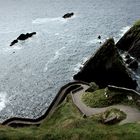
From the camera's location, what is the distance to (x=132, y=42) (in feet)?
368

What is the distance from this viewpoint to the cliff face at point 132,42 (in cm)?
10740

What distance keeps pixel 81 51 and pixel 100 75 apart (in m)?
28.1

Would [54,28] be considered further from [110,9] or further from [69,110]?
[69,110]

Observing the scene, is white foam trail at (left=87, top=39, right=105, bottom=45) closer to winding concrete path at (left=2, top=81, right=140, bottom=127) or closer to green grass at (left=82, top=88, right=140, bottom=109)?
winding concrete path at (left=2, top=81, right=140, bottom=127)

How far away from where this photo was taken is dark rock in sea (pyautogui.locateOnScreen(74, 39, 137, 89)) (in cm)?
9107

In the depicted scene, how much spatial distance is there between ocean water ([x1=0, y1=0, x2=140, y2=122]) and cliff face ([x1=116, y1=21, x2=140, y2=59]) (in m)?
10.7

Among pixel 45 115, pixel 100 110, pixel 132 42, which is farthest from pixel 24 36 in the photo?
pixel 100 110

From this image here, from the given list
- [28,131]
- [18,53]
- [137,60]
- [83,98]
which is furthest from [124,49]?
[28,131]

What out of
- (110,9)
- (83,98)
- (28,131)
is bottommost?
(110,9)

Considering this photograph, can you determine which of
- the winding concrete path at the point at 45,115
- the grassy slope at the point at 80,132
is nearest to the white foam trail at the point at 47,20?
the winding concrete path at the point at 45,115

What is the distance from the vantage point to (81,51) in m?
121

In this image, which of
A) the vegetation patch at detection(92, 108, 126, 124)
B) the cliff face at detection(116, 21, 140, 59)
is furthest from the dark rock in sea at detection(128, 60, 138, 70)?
the vegetation patch at detection(92, 108, 126, 124)

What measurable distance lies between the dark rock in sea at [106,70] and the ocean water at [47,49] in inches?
279

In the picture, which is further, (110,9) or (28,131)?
(110,9)
